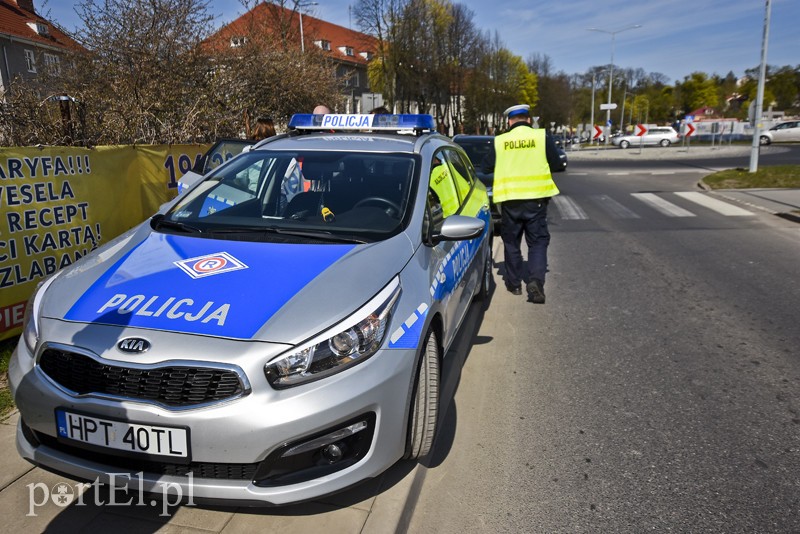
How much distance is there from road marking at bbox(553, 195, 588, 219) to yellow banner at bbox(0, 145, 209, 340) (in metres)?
8.21

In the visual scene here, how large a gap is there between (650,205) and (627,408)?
1037cm

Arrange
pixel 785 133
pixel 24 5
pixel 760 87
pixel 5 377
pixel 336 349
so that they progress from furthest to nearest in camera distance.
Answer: pixel 785 133, pixel 24 5, pixel 760 87, pixel 5 377, pixel 336 349

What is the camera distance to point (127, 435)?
222 centimetres

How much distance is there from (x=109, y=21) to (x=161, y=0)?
0.86 m

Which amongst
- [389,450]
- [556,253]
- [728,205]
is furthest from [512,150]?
[728,205]

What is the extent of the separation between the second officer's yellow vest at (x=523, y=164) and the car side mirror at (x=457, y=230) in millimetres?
2585

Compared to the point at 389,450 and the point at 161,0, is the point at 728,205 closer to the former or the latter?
the point at 161,0

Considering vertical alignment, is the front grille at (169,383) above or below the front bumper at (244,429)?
above

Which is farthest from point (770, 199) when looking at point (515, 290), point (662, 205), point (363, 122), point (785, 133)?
point (785, 133)

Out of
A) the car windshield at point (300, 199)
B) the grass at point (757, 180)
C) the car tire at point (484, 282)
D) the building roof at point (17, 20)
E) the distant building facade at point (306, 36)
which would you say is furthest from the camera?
the building roof at point (17, 20)

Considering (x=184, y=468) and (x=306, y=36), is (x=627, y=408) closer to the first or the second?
(x=184, y=468)

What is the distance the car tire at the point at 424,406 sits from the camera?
267 cm

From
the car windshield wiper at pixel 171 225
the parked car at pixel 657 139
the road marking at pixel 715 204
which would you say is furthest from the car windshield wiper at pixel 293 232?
the parked car at pixel 657 139

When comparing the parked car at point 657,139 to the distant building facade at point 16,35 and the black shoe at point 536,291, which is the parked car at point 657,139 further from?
the black shoe at point 536,291
